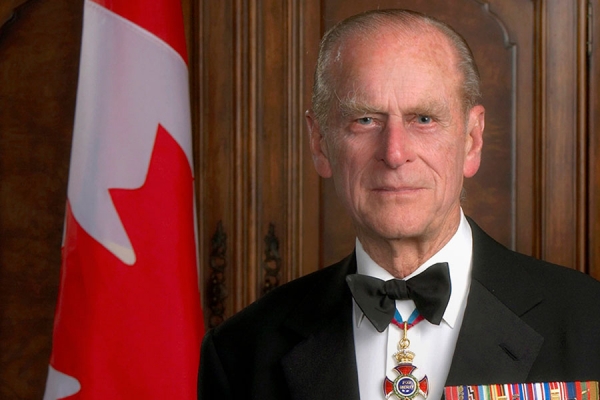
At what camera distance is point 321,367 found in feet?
4.89

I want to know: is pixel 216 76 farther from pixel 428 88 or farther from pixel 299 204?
pixel 428 88

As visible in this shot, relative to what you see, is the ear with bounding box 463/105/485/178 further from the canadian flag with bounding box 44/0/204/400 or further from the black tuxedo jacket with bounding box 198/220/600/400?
the canadian flag with bounding box 44/0/204/400

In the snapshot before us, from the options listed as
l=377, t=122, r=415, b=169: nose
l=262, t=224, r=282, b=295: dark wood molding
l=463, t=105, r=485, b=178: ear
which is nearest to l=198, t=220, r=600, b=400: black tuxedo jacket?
l=463, t=105, r=485, b=178: ear

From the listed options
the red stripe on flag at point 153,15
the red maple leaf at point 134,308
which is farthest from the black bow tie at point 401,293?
the red stripe on flag at point 153,15

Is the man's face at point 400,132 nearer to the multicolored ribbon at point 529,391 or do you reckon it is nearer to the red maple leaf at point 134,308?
the multicolored ribbon at point 529,391

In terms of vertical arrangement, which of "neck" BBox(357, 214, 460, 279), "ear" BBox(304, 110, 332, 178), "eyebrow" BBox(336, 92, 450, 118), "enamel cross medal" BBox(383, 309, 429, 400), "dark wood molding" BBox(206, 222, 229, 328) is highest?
"eyebrow" BBox(336, 92, 450, 118)

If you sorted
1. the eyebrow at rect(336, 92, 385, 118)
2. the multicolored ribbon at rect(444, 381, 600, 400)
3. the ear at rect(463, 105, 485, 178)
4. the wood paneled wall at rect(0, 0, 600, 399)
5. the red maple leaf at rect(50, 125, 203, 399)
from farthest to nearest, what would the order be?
the wood paneled wall at rect(0, 0, 600, 399), the red maple leaf at rect(50, 125, 203, 399), the ear at rect(463, 105, 485, 178), the eyebrow at rect(336, 92, 385, 118), the multicolored ribbon at rect(444, 381, 600, 400)

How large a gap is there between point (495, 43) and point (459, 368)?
4.47 feet

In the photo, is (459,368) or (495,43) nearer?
(459,368)

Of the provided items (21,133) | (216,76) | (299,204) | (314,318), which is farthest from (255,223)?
(314,318)

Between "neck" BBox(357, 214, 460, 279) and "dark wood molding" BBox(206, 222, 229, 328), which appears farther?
"dark wood molding" BBox(206, 222, 229, 328)

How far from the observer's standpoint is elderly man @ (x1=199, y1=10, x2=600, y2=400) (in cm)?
141

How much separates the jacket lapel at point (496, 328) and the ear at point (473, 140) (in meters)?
0.16

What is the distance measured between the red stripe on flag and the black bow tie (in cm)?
107
